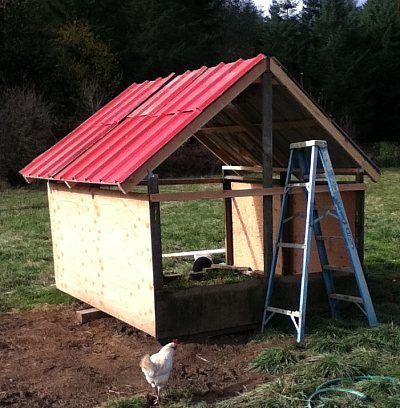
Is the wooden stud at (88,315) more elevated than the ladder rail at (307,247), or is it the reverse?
the ladder rail at (307,247)

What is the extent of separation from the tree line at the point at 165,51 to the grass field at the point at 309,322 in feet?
40.8

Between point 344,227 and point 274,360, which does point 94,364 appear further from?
point 344,227

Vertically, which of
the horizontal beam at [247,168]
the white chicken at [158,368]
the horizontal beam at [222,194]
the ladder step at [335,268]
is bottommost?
the white chicken at [158,368]

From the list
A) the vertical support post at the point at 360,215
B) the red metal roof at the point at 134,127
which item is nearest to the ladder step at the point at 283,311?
the vertical support post at the point at 360,215

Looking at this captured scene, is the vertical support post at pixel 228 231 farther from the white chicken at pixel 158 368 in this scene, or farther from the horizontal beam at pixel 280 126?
the white chicken at pixel 158 368

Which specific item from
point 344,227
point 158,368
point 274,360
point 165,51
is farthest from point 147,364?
point 165,51

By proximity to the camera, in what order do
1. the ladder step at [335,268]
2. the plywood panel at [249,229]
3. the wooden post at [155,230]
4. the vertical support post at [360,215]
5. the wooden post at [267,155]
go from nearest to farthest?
the wooden post at [155,230]
the wooden post at [267,155]
the ladder step at [335,268]
the vertical support post at [360,215]
the plywood panel at [249,229]

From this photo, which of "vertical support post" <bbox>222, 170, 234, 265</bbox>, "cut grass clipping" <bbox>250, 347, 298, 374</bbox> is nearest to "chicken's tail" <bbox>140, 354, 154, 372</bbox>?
"cut grass clipping" <bbox>250, 347, 298, 374</bbox>

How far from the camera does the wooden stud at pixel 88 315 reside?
7059 millimetres

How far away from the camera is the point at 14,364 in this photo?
227 inches

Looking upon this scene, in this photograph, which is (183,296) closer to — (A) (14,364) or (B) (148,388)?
(B) (148,388)

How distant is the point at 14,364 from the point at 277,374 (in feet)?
8.14

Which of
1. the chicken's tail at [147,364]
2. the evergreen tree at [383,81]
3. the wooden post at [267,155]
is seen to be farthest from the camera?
the evergreen tree at [383,81]

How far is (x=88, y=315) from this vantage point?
7090 mm
